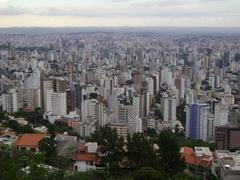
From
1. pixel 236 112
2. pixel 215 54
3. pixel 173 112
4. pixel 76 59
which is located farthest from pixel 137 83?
pixel 215 54

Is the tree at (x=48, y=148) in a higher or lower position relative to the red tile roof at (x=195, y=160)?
higher

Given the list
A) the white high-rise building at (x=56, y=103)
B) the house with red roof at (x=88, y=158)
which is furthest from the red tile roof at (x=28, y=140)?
the white high-rise building at (x=56, y=103)

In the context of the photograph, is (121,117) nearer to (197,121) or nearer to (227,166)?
(197,121)

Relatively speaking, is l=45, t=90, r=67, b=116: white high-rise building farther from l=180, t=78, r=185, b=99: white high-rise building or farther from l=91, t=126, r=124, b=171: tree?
l=91, t=126, r=124, b=171: tree

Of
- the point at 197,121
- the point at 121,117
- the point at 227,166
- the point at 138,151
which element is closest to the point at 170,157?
the point at 138,151

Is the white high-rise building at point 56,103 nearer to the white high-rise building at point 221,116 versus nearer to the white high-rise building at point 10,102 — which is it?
the white high-rise building at point 10,102

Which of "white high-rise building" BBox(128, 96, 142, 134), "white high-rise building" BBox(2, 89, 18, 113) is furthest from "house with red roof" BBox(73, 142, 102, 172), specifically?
"white high-rise building" BBox(2, 89, 18, 113)
